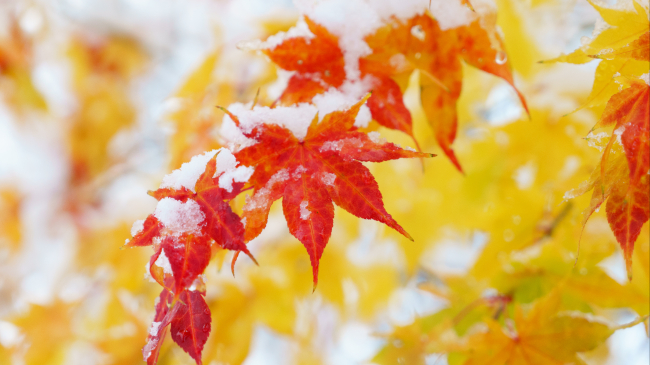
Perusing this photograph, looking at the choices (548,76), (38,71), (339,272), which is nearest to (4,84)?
(38,71)

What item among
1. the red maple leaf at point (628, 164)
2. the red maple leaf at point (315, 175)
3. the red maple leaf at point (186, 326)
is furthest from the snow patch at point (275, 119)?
the red maple leaf at point (628, 164)

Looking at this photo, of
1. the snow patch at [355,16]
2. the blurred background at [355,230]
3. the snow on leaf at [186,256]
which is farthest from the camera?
the blurred background at [355,230]

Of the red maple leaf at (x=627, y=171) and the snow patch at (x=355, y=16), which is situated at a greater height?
the snow patch at (x=355, y=16)

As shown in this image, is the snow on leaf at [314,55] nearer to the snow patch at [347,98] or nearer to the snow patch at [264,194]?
the snow patch at [347,98]

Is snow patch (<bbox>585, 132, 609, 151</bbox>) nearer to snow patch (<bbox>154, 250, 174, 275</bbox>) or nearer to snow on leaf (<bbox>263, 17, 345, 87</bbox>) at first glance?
snow on leaf (<bbox>263, 17, 345, 87</bbox>)

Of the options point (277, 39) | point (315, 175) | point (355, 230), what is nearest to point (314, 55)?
point (277, 39)

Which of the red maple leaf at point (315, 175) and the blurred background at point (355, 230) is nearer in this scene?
the red maple leaf at point (315, 175)

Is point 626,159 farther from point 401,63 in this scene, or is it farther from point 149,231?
point 149,231
